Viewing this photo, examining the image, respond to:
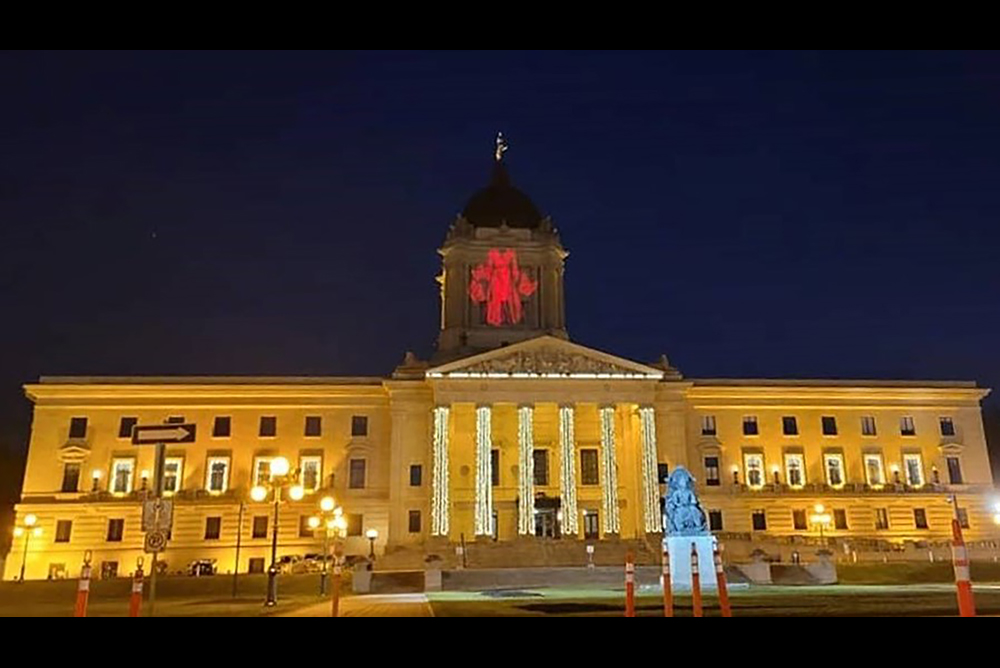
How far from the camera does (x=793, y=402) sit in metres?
62.3

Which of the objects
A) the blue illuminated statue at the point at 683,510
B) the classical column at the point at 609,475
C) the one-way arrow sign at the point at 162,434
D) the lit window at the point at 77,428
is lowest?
the blue illuminated statue at the point at 683,510

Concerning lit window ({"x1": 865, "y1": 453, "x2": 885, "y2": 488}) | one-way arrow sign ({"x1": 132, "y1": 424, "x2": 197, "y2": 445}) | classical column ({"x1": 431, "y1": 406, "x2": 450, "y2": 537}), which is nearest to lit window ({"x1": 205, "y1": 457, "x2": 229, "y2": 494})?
classical column ({"x1": 431, "y1": 406, "x2": 450, "y2": 537})

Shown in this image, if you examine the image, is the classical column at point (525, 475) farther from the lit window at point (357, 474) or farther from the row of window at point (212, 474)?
the lit window at point (357, 474)

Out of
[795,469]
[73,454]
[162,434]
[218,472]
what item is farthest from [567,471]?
[162,434]

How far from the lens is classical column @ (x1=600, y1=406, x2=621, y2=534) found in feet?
177

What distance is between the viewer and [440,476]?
180 feet

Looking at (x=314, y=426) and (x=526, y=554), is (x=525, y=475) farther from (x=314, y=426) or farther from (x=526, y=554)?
(x=314, y=426)

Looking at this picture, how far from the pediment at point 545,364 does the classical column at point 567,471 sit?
2.73 meters

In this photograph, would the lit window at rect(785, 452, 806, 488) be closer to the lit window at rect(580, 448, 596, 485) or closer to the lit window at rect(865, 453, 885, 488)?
the lit window at rect(865, 453, 885, 488)

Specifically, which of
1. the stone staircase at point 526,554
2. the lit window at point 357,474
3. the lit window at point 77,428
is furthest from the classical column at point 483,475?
the lit window at point 77,428

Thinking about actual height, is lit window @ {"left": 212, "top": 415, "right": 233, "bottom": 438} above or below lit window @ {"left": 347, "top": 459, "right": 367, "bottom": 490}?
above

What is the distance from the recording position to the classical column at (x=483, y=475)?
2123 inches
